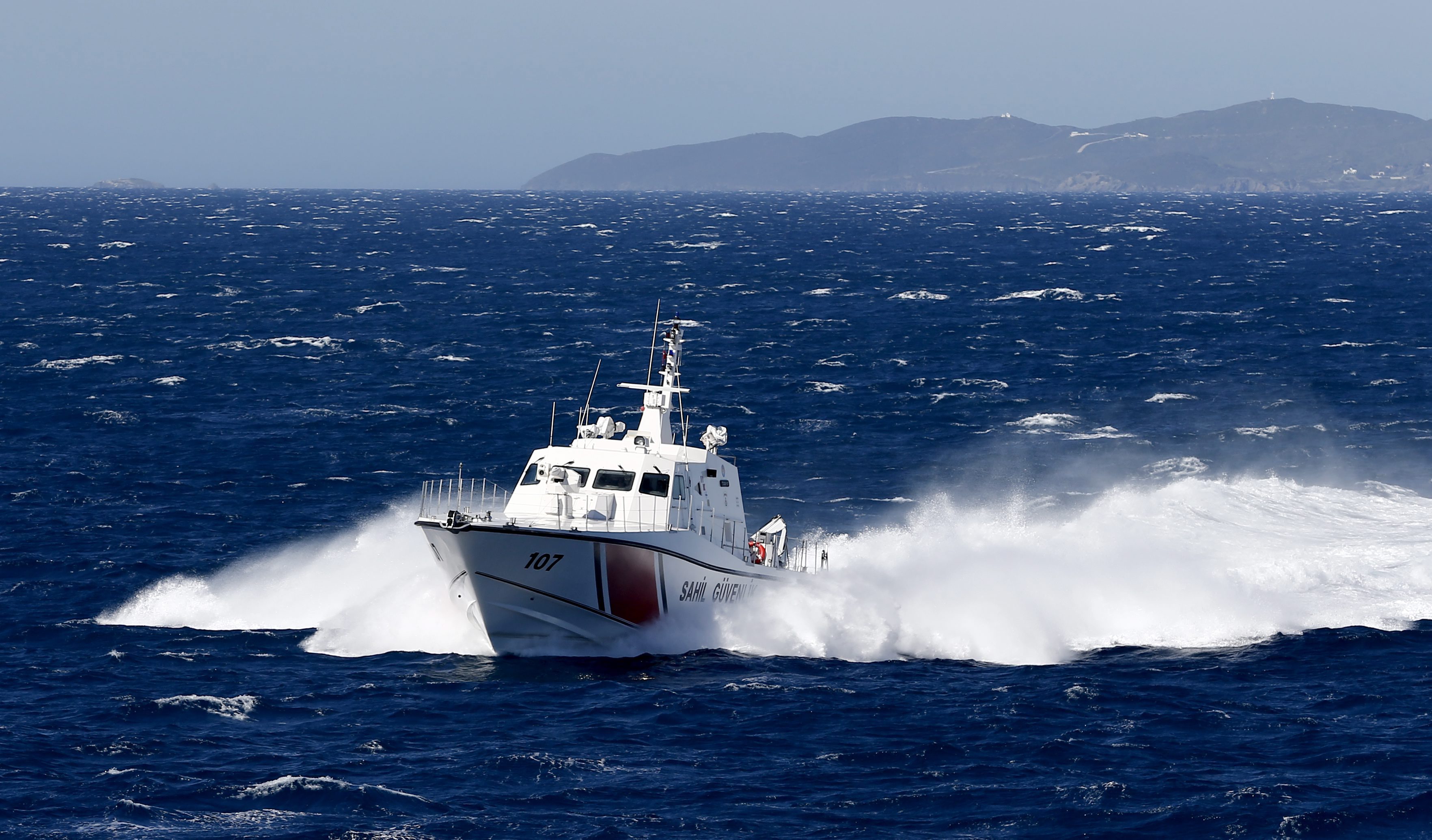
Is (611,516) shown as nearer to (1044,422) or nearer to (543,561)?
(543,561)

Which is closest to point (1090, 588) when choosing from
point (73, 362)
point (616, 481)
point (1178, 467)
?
point (616, 481)

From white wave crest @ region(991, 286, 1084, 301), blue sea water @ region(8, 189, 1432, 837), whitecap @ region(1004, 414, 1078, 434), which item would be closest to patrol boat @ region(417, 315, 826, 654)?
blue sea water @ region(8, 189, 1432, 837)

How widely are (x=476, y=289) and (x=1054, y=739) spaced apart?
90.5 metres

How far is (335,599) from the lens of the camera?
39.7 meters

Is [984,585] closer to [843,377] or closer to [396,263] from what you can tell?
[843,377]

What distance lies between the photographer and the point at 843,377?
7706cm

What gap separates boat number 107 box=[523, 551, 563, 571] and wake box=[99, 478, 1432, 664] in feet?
8.49

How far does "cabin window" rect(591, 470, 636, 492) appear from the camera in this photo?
122ft

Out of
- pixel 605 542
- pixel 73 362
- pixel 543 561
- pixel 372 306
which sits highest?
pixel 605 542

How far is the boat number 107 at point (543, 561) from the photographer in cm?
3425

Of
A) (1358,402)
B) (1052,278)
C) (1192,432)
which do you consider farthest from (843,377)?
(1052,278)

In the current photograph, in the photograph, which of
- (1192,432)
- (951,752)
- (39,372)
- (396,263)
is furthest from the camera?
(396,263)

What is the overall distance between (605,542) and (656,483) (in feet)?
10.1

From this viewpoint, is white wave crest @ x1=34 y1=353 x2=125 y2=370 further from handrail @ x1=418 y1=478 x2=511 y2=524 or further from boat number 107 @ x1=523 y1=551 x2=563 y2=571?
boat number 107 @ x1=523 y1=551 x2=563 y2=571
